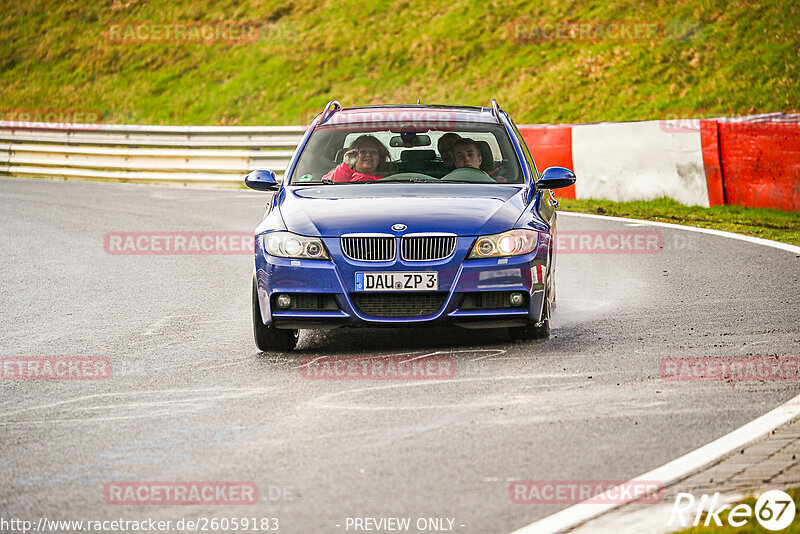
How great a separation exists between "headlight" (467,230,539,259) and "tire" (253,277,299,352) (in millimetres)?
1372

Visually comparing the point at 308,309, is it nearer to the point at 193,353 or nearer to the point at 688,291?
the point at 193,353

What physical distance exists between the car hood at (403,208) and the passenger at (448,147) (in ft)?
1.56

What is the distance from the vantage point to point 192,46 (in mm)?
43688

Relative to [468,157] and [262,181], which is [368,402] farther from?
[468,157]

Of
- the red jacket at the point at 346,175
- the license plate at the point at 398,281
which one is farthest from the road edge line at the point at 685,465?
the red jacket at the point at 346,175

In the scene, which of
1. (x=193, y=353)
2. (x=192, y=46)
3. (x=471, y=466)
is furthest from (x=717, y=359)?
(x=192, y=46)

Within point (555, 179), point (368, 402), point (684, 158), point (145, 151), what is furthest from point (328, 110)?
point (145, 151)

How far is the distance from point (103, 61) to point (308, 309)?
39.6m

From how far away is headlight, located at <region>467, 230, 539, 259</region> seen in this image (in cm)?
775

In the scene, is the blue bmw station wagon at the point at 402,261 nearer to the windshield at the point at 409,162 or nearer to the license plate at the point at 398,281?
the license plate at the point at 398,281

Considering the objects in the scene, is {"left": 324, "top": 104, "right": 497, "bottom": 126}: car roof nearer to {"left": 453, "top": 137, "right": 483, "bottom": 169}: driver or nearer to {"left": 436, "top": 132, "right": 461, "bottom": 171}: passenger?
{"left": 436, "top": 132, "right": 461, "bottom": 171}: passenger

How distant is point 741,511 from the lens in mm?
4492

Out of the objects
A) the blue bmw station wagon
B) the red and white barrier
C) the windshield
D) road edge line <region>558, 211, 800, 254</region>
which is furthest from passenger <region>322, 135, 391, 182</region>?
the red and white barrier

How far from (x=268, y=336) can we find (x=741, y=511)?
4175 mm
